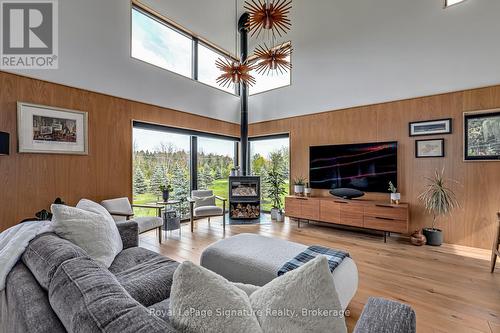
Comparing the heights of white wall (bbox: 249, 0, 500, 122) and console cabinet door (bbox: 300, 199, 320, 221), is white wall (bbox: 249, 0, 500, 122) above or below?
above

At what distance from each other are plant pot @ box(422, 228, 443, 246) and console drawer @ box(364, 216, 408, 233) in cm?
36

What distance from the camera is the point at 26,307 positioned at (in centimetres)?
82

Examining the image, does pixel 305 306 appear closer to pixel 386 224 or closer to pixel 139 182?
pixel 386 224

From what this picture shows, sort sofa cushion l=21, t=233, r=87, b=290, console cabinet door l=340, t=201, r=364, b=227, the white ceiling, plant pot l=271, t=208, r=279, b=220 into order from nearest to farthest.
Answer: sofa cushion l=21, t=233, r=87, b=290 < the white ceiling < console cabinet door l=340, t=201, r=364, b=227 < plant pot l=271, t=208, r=279, b=220

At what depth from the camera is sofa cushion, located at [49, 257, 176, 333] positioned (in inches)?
23.6

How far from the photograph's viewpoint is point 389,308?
969 mm

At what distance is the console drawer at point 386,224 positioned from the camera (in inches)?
136

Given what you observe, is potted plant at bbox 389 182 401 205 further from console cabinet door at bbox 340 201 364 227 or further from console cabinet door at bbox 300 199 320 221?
console cabinet door at bbox 300 199 320 221

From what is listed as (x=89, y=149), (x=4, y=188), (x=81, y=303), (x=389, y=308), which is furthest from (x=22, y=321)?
(x=89, y=149)

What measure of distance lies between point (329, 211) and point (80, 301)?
404 centimetres

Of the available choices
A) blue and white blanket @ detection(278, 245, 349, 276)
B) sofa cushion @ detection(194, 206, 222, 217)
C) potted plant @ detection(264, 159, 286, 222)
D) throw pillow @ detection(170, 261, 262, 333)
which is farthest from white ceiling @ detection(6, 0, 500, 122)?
throw pillow @ detection(170, 261, 262, 333)

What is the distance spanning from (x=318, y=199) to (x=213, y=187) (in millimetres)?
2575

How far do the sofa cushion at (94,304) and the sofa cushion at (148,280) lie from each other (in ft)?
1.49

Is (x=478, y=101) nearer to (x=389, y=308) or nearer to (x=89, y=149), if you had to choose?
(x=389, y=308)
